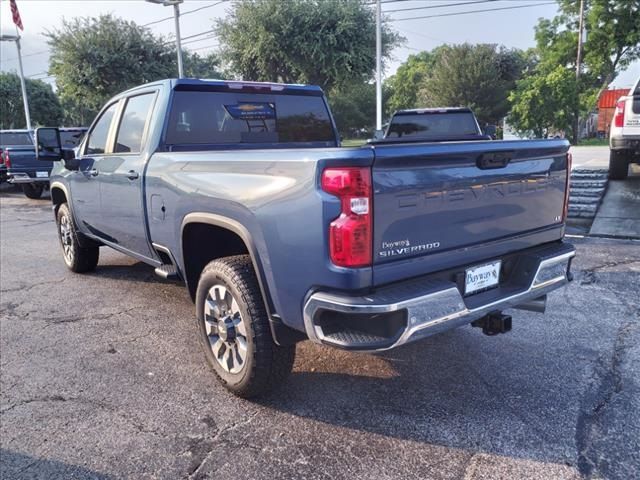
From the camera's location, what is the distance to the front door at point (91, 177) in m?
4.91

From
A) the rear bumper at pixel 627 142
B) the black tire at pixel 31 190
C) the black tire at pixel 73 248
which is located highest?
the rear bumper at pixel 627 142

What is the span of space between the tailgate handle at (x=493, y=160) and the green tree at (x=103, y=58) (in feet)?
91.8

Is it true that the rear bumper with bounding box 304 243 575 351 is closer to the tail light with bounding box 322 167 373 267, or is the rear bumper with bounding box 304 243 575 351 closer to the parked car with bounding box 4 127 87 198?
the tail light with bounding box 322 167 373 267

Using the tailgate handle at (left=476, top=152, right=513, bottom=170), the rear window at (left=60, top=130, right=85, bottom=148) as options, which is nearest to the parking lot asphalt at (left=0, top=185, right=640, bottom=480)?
the tailgate handle at (left=476, top=152, right=513, bottom=170)

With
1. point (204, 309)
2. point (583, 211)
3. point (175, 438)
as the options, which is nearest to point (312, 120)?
point (204, 309)

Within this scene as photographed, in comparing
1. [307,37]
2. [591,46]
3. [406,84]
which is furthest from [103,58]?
[406,84]

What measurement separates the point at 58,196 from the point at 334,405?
4698 mm

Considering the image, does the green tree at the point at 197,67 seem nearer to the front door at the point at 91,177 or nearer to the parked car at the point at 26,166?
the parked car at the point at 26,166

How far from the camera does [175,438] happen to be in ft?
9.14

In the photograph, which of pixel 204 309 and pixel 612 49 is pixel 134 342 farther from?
pixel 612 49

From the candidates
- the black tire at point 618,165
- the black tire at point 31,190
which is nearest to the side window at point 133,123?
the black tire at point 618,165

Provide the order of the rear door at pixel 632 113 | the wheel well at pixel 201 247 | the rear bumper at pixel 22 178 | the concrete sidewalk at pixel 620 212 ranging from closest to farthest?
the wheel well at pixel 201 247 < the concrete sidewalk at pixel 620 212 < the rear door at pixel 632 113 < the rear bumper at pixel 22 178

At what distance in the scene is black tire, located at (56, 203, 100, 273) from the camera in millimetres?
5859

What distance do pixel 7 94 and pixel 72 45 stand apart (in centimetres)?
1887
